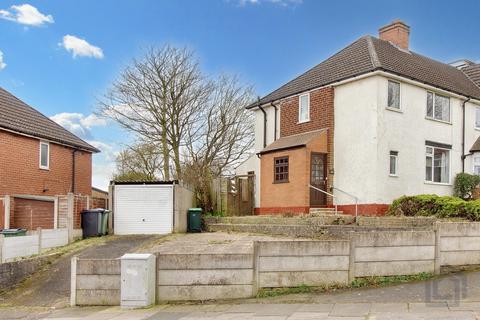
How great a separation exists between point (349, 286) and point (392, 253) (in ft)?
4.15

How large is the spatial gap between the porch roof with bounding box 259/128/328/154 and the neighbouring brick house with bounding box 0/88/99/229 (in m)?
8.71

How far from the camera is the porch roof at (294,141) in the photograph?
20391 mm

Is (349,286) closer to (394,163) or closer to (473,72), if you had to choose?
(394,163)

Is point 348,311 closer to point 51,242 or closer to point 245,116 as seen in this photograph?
point 51,242

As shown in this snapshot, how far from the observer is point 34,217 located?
690 inches

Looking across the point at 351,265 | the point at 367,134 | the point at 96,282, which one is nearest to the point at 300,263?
the point at 351,265

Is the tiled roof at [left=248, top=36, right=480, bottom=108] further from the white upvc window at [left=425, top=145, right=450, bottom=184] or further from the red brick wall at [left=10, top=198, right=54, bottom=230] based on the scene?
the red brick wall at [left=10, top=198, right=54, bottom=230]

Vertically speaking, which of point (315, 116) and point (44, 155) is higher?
point (315, 116)

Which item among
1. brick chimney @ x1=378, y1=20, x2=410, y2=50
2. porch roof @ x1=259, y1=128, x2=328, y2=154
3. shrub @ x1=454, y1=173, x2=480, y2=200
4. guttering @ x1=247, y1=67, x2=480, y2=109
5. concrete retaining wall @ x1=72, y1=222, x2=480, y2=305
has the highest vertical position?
brick chimney @ x1=378, y1=20, x2=410, y2=50

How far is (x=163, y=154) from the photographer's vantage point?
31875 mm

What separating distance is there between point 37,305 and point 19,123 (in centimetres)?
1288

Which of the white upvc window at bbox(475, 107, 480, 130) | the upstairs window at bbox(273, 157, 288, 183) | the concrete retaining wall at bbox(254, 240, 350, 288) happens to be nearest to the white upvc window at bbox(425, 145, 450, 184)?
the white upvc window at bbox(475, 107, 480, 130)

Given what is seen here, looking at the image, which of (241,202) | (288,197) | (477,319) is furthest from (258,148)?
(477,319)

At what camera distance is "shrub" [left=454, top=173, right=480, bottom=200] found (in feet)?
70.7
